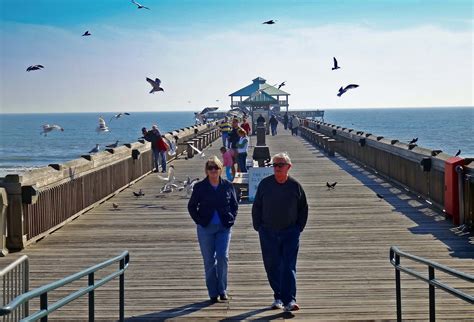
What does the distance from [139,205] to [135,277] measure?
7.17 meters

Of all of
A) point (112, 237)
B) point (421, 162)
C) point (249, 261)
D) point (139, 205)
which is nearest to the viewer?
A: point (249, 261)

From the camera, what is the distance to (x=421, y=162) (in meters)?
15.8

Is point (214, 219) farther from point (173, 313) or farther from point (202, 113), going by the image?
point (202, 113)

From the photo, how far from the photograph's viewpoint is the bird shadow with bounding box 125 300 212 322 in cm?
809

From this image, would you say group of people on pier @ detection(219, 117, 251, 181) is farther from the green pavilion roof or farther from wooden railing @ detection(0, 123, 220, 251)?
the green pavilion roof

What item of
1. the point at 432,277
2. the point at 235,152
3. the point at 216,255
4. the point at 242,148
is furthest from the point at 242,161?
the point at 432,277

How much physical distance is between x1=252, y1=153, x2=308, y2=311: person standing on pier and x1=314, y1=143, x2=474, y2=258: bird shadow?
11.7 ft

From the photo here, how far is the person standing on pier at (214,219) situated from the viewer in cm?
876

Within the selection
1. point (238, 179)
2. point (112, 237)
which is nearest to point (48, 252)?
point (112, 237)

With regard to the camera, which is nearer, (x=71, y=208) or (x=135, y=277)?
(x=135, y=277)

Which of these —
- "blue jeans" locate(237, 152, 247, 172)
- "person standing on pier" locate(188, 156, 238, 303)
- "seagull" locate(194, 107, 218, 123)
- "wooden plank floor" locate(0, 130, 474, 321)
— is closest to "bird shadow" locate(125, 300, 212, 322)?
"wooden plank floor" locate(0, 130, 474, 321)

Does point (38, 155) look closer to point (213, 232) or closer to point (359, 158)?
point (359, 158)

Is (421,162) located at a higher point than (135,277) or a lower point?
higher

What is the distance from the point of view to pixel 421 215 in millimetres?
14750
